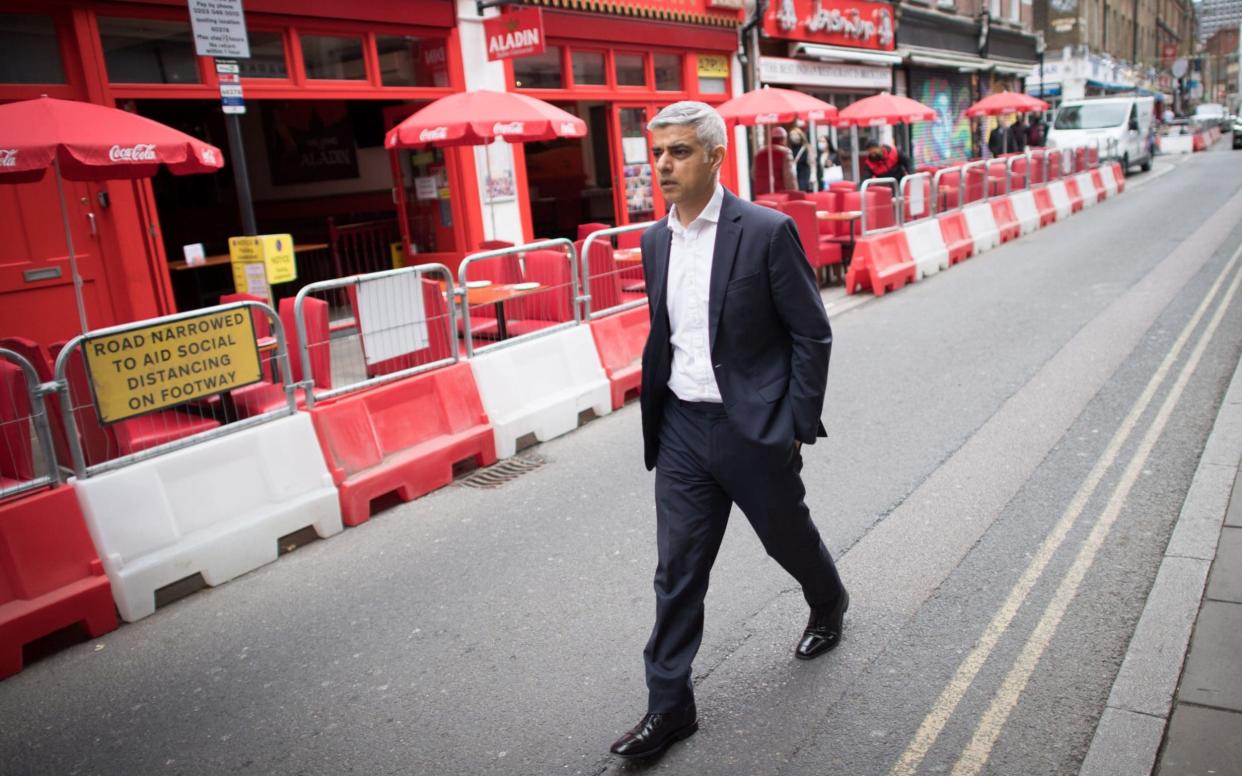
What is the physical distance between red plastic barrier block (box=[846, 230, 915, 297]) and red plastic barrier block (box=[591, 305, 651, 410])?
5.00m

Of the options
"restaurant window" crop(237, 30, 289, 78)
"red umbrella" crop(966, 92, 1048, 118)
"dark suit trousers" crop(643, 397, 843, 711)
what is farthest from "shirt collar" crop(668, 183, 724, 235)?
"red umbrella" crop(966, 92, 1048, 118)

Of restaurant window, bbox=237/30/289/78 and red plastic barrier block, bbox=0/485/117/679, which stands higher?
restaurant window, bbox=237/30/289/78

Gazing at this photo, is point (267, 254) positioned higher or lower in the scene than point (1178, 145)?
higher

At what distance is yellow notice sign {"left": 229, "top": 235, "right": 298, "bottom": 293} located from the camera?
299 inches

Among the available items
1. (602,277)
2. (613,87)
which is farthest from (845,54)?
(602,277)

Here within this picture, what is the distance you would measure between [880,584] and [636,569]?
1.15 meters

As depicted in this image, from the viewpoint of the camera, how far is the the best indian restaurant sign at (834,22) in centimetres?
1925

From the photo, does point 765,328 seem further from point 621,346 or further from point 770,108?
point 770,108

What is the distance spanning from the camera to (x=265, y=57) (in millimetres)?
10227

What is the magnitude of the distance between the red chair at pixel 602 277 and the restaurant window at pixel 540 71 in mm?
6021

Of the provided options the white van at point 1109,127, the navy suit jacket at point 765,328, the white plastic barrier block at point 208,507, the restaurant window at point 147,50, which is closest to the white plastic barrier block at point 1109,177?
the white van at point 1109,127

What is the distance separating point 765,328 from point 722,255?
28cm

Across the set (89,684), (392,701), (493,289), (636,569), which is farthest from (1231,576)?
(493,289)

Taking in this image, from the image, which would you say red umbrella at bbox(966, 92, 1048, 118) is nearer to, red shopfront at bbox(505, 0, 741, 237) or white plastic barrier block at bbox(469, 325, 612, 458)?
red shopfront at bbox(505, 0, 741, 237)
